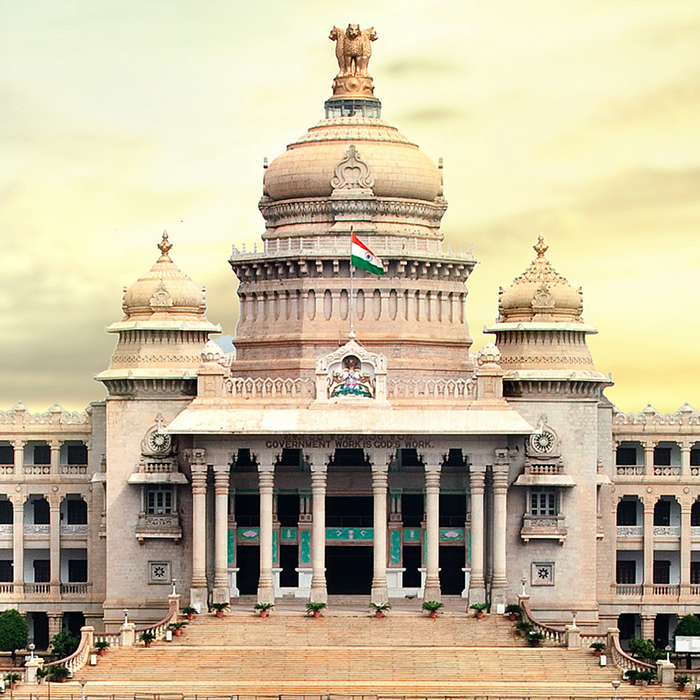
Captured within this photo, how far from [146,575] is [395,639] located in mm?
16525

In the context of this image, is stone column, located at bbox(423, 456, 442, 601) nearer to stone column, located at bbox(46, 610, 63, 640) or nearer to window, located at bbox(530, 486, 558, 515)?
window, located at bbox(530, 486, 558, 515)

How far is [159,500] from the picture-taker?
4958 inches

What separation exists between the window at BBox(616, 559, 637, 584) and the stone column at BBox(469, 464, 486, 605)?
51.7 feet

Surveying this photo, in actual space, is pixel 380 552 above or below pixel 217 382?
below

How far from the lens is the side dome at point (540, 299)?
127 meters

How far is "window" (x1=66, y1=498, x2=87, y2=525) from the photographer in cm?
13525

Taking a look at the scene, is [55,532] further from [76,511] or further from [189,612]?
[189,612]

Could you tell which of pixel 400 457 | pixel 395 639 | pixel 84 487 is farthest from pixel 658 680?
pixel 84 487

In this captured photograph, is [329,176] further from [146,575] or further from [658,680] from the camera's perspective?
[658,680]

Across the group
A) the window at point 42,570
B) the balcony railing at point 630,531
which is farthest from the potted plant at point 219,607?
the balcony railing at point 630,531

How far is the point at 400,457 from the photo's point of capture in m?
124

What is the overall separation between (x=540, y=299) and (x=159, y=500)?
21.9 meters

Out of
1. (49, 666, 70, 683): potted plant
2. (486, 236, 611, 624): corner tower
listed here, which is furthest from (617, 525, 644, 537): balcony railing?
(49, 666, 70, 683): potted plant

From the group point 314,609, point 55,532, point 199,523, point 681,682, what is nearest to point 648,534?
point 314,609
